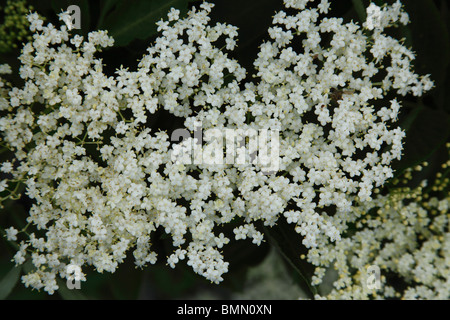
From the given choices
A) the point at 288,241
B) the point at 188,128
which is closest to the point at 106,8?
the point at 188,128

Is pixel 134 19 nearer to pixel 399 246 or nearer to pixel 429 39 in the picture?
pixel 429 39

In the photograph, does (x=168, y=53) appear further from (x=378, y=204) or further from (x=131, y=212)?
(x=378, y=204)

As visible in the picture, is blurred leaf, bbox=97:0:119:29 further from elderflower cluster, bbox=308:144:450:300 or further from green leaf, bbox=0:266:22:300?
elderflower cluster, bbox=308:144:450:300

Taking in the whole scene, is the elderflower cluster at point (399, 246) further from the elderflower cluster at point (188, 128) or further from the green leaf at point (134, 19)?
the green leaf at point (134, 19)

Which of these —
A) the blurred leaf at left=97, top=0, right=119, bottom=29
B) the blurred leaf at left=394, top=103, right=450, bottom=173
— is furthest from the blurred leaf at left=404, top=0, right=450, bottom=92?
the blurred leaf at left=97, top=0, right=119, bottom=29

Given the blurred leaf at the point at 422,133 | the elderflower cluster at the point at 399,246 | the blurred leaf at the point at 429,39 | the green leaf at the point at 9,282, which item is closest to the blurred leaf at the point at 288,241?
the elderflower cluster at the point at 399,246
